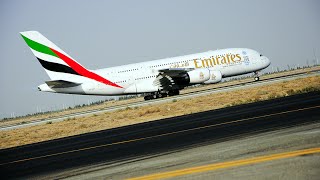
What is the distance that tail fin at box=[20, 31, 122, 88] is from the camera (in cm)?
4084

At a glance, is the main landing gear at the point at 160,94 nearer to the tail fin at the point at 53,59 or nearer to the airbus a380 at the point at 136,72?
the airbus a380 at the point at 136,72

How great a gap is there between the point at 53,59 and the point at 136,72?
8.44 m

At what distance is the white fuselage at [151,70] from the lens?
42.1 metres

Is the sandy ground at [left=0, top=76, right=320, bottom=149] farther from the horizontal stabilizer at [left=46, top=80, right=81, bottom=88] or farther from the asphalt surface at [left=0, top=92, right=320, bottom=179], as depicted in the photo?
the asphalt surface at [left=0, top=92, right=320, bottom=179]

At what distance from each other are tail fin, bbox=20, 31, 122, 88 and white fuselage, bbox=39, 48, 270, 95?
0.73 meters

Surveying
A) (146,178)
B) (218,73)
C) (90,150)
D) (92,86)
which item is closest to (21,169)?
(90,150)

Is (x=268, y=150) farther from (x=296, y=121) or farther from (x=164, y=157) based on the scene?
(x=296, y=121)

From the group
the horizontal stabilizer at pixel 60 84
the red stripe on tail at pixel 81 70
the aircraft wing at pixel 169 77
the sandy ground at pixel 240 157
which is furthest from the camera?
the aircraft wing at pixel 169 77

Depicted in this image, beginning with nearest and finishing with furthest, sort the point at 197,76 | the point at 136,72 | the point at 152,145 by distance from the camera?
the point at 152,145 → the point at 197,76 → the point at 136,72

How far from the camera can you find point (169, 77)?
42281 millimetres

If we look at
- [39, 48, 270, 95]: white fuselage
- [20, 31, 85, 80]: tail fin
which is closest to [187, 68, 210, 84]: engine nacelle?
[39, 48, 270, 95]: white fuselage

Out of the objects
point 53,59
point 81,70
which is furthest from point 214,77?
point 53,59

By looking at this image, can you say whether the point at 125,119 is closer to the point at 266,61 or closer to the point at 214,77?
the point at 214,77

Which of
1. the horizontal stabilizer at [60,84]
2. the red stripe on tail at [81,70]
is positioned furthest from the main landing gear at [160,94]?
the horizontal stabilizer at [60,84]
